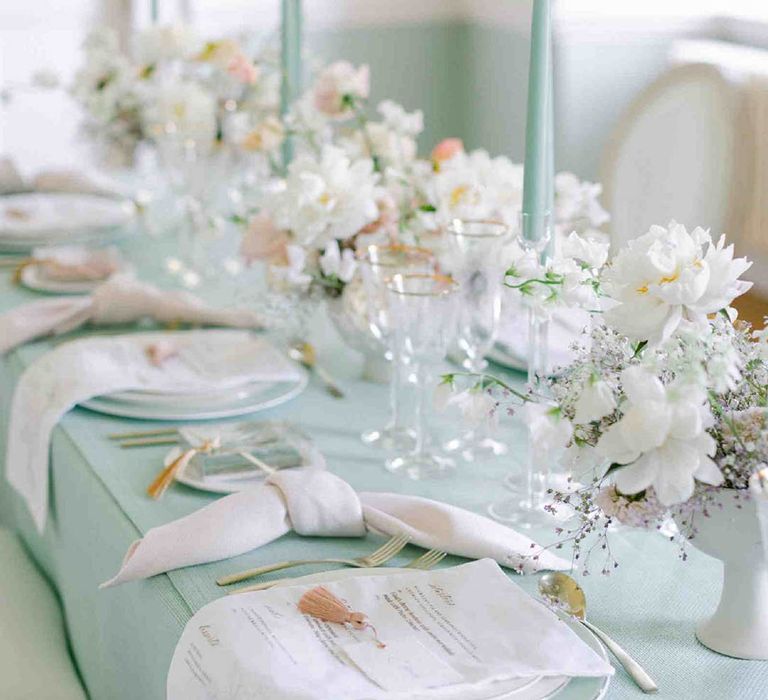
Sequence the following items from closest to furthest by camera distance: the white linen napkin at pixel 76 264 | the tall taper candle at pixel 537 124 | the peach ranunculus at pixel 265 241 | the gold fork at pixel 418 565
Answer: the gold fork at pixel 418 565 → the tall taper candle at pixel 537 124 → the peach ranunculus at pixel 265 241 → the white linen napkin at pixel 76 264

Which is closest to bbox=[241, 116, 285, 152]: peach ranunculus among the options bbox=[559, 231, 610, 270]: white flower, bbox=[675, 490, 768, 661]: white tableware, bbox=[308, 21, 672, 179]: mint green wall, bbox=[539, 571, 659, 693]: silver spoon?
A: bbox=[559, 231, 610, 270]: white flower

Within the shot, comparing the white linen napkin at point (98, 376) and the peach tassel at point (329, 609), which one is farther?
the white linen napkin at point (98, 376)

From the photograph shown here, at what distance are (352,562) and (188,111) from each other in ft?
4.34

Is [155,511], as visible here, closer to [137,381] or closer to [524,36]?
[137,381]

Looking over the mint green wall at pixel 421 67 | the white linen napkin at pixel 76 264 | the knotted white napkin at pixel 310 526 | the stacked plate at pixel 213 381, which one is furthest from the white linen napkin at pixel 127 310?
the mint green wall at pixel 421 67

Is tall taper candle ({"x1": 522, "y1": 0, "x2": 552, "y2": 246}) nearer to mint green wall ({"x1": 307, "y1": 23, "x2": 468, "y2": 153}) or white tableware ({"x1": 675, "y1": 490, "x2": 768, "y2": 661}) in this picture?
white tableware ({"x1": 675, "y1": 490, "x2": 768, "y2": 661})

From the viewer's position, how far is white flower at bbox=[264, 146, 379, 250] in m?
1.64

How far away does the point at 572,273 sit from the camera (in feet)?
3.64

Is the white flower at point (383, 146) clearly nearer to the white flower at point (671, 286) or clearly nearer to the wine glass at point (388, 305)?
the wine glass at point (388, 305)

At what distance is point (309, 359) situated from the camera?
6.01ft

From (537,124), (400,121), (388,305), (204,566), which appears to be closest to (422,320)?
(388,305)

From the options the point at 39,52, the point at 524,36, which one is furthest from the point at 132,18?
the point at 524,36

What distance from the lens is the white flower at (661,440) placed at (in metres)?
0.90

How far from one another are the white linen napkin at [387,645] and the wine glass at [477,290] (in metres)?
0.43
